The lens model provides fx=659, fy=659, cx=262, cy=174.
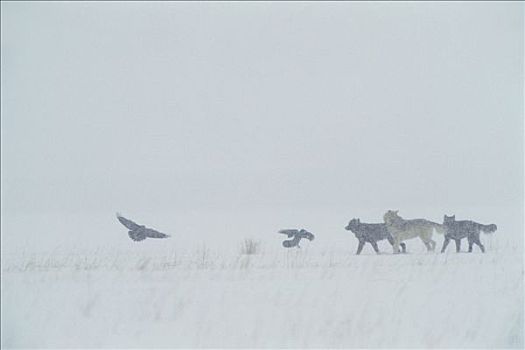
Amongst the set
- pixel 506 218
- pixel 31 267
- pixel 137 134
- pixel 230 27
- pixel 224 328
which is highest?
pixel 230 27

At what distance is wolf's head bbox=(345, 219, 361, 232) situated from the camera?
317cm

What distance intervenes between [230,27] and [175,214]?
3.13 ft

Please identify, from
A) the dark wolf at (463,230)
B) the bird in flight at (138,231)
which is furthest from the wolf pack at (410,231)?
the bird in flight at (138,231)

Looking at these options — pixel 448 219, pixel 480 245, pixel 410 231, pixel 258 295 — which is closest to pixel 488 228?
pixel 480 245

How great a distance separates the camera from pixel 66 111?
3.20m

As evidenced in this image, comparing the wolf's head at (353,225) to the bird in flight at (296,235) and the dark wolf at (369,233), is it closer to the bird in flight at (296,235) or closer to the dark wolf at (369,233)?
the dark wolf at (369,233)

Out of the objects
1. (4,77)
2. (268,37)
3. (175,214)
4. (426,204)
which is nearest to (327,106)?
(268,37)

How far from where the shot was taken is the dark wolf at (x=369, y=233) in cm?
319

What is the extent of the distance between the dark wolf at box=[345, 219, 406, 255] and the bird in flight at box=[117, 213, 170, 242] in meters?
0.90

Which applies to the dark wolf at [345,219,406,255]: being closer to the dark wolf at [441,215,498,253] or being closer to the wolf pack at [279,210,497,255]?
the wolf pack at [279,210,497,255]

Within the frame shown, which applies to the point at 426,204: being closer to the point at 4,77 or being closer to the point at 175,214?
the point at 175,214

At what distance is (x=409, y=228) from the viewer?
10.5 ft

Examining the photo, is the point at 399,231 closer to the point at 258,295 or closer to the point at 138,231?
the point at 258,295

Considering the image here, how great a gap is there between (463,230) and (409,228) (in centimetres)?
26
